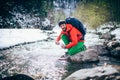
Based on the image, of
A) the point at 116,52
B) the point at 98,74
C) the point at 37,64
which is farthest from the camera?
the point at 116,52

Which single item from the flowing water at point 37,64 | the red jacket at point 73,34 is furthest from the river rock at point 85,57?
the red jacket at point 73,34

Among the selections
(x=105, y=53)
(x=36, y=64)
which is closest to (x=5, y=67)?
(x=36, y=64)

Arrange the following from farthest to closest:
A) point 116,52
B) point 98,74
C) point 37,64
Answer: point 116,52 → point 37,64 → point 98,74

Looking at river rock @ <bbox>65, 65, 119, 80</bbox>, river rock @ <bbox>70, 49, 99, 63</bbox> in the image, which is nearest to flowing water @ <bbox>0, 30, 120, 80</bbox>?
river rock @ <bbox>70, 49, 99, 63</bbox>

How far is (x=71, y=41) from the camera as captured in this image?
659 cm

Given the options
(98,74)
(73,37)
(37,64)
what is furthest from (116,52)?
(98,74)

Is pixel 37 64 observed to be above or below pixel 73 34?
below

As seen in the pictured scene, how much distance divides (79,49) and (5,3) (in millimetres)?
9070

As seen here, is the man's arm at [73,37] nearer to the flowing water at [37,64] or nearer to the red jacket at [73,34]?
the red jacket at [73,34]

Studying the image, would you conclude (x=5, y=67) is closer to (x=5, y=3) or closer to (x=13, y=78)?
(x=13, y=78)

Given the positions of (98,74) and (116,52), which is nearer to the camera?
(98,74)

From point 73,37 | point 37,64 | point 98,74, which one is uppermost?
point 73,37

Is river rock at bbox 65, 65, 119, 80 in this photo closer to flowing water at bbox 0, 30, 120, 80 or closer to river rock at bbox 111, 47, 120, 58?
flowing water at bbox 0, 30, 120, 80

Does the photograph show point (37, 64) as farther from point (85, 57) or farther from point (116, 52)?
point (116, 52)
